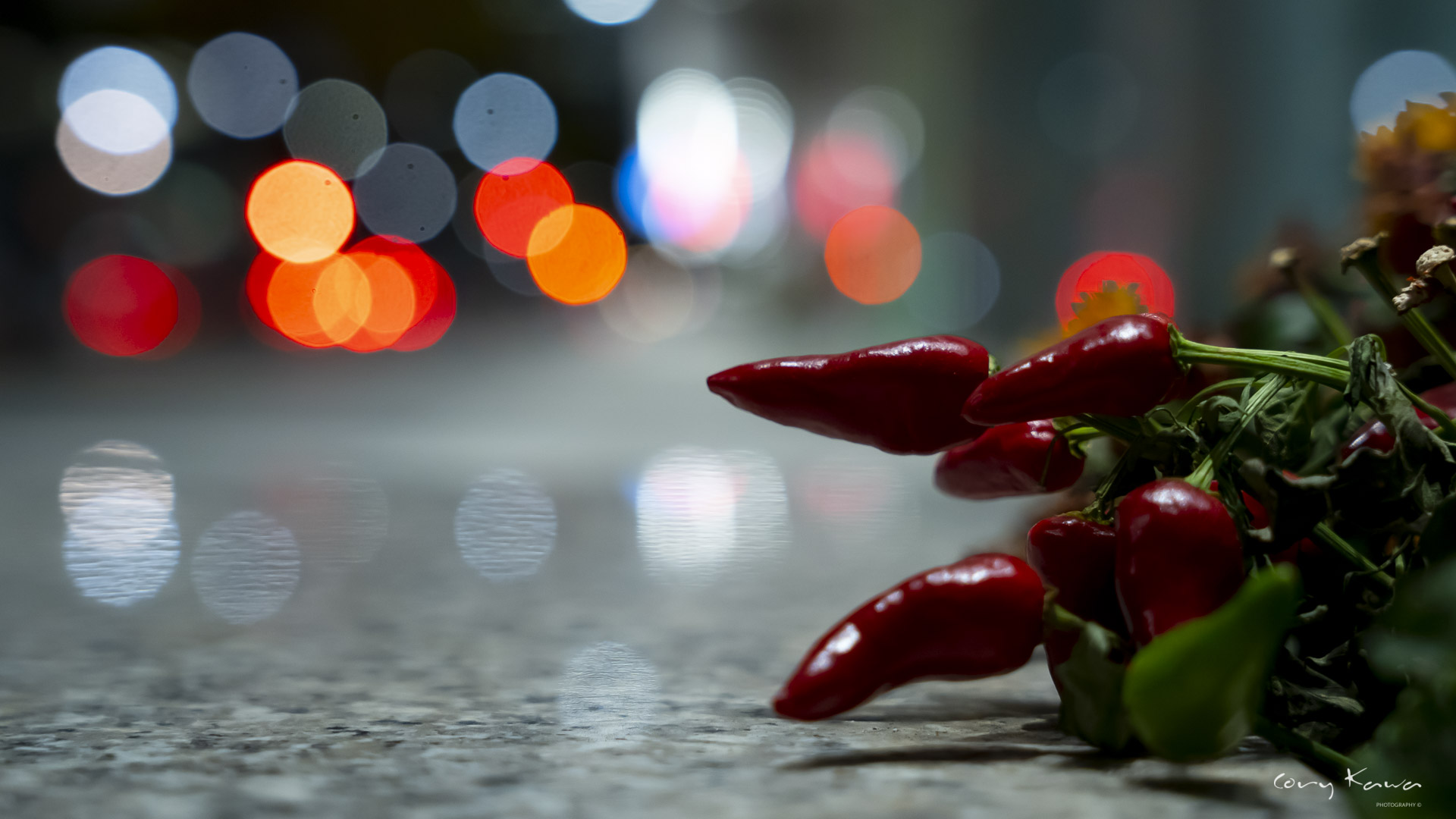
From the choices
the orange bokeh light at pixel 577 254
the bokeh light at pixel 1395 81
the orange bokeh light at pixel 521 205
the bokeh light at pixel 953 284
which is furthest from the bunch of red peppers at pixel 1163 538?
the orange bokeh light at pixel 577 254

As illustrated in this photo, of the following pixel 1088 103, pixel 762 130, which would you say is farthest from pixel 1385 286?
pixel 762 130

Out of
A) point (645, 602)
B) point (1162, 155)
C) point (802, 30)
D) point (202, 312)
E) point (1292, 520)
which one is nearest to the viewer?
point (1292, 520)

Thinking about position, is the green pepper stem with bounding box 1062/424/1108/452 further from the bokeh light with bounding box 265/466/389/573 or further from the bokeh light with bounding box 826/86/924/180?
the bokeh light with bounding box 826/86/924/180

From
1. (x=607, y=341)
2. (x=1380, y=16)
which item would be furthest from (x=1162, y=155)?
(x=607, y=341)

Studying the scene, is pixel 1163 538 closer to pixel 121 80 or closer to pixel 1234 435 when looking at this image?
pixel 1234 435

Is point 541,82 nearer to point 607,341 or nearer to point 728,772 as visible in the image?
point 607,341

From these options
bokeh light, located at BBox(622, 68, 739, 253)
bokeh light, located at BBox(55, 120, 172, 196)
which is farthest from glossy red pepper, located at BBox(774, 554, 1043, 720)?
bokeh light, located at BBox(622, 68, 739, 253)
